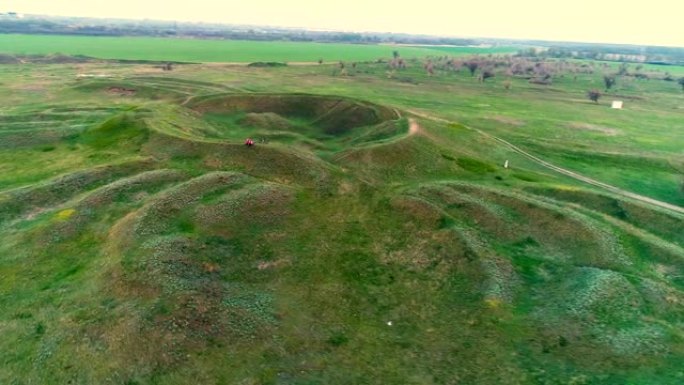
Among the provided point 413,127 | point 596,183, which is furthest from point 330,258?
point 596,183

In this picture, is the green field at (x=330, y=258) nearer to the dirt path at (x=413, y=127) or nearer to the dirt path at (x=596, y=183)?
the dirt path at (x=413, y=127)

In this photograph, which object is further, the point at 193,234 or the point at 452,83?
the point at 452,83

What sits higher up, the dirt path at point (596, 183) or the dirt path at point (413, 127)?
the dirt path at point (413, 127)

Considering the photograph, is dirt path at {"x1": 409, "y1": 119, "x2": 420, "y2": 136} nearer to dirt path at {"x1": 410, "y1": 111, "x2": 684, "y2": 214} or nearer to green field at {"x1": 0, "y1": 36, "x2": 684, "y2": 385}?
green field at {"x1": 0, "y1": 36, "x2": 684, "y2": 385}

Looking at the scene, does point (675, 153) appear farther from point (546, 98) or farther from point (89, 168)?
point (89, 168)

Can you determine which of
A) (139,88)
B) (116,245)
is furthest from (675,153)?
(139,88)

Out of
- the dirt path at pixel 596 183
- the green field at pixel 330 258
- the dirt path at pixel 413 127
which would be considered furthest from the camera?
the dirt path at pixel 413 127

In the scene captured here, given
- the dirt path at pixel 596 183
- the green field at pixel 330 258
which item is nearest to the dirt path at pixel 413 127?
the green field at pixel 330 258

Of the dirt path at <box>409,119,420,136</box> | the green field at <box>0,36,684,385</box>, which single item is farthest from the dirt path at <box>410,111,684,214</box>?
the dirt path at <box>409,119,420,136</box>
